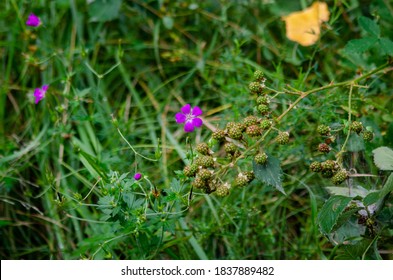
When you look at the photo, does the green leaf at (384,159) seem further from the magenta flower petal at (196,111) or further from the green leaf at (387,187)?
the magenta flower petal at (196,111)

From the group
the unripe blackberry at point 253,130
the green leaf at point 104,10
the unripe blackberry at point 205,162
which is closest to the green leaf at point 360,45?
the unripe blackberry at point 253,130

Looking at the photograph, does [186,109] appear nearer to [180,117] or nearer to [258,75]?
[180,117]

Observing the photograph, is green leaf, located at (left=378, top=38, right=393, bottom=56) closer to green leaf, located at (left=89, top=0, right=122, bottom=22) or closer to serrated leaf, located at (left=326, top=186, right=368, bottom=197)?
serrated leaf, located at (left=326, top=186, right=368, bottom=197)

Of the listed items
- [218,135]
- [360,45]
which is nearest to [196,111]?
[218,135]

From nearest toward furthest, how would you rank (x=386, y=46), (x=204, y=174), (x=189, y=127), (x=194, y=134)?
(x=204, y=174)
(x=189, y=127)
(x=386, y=46)
(x=194, y=134)

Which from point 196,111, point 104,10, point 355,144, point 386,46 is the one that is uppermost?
point 104,10
